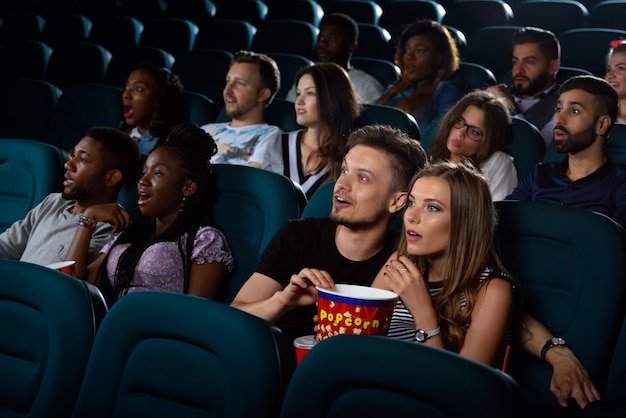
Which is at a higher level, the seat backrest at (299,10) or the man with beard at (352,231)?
the seat backrest at (299,10)

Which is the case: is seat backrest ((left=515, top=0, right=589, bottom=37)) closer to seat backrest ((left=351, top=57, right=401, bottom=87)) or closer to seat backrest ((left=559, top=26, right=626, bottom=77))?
seat backrest ((left=559, top=26, right=626, bottom=77))

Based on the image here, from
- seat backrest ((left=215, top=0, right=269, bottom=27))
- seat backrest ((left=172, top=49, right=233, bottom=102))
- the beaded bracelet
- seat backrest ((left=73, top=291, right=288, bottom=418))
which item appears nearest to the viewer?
seat backrest ((left=73, top=291, right=288, bottom=418))

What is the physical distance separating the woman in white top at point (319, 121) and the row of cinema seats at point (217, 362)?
1312mm

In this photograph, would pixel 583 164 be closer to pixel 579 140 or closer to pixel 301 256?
pixel 579 140

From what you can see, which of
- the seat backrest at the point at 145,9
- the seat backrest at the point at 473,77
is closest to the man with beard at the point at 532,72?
the seat backrest at the point at 473,77

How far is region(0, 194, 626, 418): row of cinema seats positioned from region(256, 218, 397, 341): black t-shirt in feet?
1.75

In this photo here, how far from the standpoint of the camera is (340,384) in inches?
49.3

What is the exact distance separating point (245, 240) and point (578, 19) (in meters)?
3.52

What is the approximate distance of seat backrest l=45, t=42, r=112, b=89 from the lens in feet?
16.2

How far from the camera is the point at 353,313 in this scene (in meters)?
1.46

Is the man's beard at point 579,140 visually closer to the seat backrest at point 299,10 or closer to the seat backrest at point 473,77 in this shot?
the seat backrest at point 473,77

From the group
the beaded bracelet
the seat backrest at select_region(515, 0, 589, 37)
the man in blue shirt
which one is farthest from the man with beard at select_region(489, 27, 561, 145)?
the beaded bracelet

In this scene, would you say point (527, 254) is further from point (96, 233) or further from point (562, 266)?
point (96, 233)

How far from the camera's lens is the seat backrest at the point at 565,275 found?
6.05 feet
